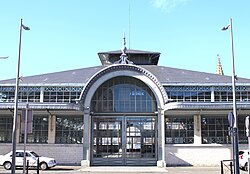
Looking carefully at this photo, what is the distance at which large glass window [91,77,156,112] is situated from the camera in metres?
28.2

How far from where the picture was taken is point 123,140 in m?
27.7

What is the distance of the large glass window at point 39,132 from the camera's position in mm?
27350

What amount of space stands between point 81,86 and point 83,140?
178 inches

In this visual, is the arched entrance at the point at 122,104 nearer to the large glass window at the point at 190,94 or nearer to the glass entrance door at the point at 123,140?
the glass entrance door at the point at 123,140

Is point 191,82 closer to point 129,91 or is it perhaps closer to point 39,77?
point 129,91

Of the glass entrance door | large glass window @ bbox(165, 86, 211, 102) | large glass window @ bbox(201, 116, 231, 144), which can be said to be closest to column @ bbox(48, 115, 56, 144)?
the glass entrance door

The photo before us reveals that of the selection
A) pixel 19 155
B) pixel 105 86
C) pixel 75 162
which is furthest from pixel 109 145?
pixel 19 155

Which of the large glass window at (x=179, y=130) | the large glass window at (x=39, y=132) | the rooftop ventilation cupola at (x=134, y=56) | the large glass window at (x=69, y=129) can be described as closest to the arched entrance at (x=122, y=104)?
the large glass window at (x=179, y=130)

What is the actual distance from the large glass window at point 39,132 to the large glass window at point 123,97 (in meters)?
4.11

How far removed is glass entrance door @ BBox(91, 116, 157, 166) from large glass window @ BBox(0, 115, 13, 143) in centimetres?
676

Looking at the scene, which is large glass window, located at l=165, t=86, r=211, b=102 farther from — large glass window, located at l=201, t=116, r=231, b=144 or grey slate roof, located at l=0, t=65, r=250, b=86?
large glass window, located at l=201, t=116, r=231, b=144

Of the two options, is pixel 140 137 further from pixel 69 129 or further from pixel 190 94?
pixel 69 129

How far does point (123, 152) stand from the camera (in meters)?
27.5

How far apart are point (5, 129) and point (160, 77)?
1363 cm
